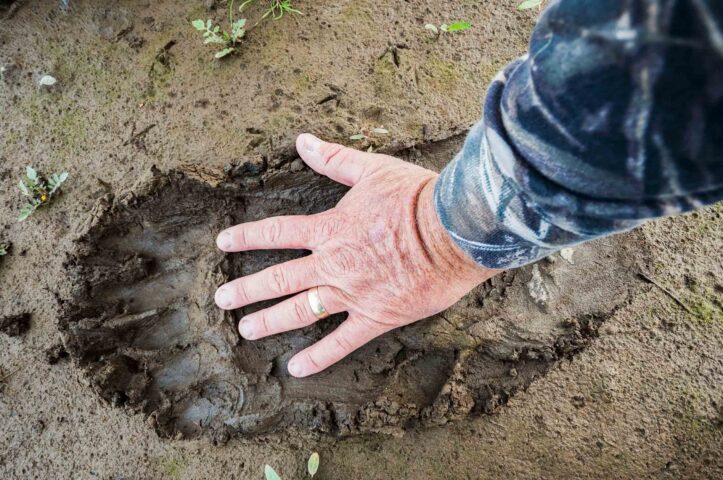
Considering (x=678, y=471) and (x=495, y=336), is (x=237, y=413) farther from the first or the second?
(x=678, y=471)

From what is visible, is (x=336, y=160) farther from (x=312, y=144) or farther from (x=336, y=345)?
(x=336, y=345)

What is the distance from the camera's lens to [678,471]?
1.66m

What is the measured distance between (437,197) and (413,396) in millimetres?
829

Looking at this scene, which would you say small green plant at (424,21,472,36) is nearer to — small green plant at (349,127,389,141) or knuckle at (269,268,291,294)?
small green plant at (349,127,389,141)

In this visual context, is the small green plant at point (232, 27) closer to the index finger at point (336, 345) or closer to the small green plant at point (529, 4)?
the small green plant at point (529, 4)

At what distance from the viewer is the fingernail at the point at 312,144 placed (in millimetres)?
1746

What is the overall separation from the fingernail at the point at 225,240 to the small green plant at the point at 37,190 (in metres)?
0.83

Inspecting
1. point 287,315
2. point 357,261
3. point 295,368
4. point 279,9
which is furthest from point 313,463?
point 279,9

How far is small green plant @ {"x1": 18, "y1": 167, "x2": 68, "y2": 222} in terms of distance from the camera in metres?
Answer: 2.02

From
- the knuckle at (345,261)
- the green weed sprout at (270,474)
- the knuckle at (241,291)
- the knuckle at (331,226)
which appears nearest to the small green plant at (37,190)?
the knuckle at (241,291)

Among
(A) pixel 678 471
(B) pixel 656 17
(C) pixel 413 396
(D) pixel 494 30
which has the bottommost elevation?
(A) pixel 678 471

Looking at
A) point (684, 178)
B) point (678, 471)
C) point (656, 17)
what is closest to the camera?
point (656, 17)

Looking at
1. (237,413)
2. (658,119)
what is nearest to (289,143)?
(237,413)

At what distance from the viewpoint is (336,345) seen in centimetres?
170
